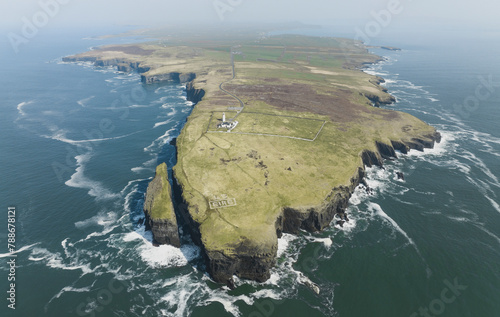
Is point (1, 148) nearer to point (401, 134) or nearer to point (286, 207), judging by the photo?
point (286, 207)

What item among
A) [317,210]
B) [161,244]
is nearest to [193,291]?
[161,244]

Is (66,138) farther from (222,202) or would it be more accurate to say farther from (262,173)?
(262,173)

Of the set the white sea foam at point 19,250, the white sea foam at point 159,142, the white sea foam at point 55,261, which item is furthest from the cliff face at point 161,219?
the white sea foam at point 159,142

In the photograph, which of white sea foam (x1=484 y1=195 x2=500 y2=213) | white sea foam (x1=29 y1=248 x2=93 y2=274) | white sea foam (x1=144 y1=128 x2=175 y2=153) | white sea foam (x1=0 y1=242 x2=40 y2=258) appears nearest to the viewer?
white sea foam (x1=29 y1=248 x2=93 y2=274)

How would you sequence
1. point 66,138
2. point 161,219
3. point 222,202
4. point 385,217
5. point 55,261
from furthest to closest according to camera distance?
point 66,138, point 385,217, point 222,202, point 161,219, point 55,261

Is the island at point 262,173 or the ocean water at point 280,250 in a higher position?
the island at point 262,173

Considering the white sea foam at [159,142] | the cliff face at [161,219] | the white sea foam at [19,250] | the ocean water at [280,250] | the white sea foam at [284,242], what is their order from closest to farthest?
1. the ocean water at [280,250]
2. the white sea foam at [19,250]
3. the white sea foam at [284,242]
4. the cliff face at [161,219]
5. the white sea foam at [159,142]

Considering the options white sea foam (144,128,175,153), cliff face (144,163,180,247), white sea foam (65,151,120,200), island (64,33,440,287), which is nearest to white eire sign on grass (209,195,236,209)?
island (64,33,440,287)

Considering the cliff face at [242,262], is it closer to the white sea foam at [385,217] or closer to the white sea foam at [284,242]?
the white sea foam at [284,242]

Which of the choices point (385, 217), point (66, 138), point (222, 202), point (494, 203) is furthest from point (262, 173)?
point (66, 138)

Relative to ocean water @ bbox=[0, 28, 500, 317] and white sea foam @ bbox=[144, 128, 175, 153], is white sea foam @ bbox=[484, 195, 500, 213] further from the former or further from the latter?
white sea foam @ bbox=[144, 128, 175, 153]

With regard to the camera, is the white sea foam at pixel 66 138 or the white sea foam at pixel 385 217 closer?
the white sea foam at pixel 385 217

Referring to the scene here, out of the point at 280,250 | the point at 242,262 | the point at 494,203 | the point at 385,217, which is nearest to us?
the point at 242,262
